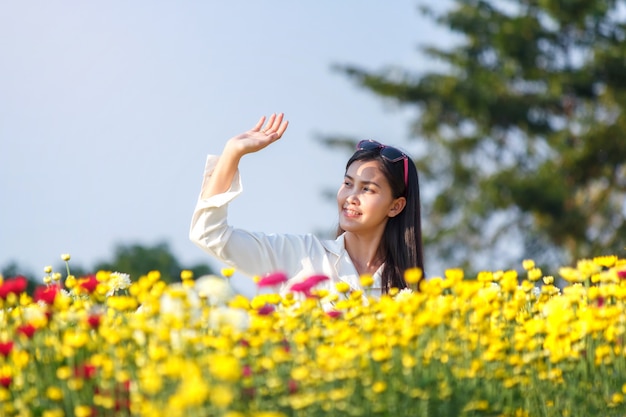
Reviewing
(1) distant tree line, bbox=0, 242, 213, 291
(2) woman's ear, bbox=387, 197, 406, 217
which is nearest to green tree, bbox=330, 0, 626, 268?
(1) distant tree line, bbox=0, 242, 213, 291

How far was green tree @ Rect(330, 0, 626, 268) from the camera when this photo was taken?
18031 mm

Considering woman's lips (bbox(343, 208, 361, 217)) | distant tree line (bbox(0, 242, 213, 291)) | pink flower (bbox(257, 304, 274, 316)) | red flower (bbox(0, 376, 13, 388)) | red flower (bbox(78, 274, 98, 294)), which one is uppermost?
woman's lips (bbox(343, 208, 361, 217))

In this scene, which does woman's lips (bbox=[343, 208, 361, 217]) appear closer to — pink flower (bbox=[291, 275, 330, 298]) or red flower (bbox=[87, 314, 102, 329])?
pink flower (bbox=[291, 275, 330, 298])

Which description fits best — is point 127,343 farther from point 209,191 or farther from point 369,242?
point 369,242

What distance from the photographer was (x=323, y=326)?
138 inches

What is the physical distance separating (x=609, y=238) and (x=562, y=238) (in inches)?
31.1

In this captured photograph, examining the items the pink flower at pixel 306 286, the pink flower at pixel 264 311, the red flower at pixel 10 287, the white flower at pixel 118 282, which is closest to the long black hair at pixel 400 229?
the white flower at pixel 118 282

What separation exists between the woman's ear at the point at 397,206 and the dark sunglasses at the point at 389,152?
7 cm

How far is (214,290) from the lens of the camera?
3.24m

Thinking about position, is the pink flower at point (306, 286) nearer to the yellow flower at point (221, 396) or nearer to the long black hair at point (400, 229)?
the yellow flower at point (221, 396)

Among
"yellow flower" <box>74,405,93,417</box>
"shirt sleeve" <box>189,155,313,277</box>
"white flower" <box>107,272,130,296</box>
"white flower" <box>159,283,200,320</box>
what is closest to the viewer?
"yellow flower" <box>74,405,93,417</box>

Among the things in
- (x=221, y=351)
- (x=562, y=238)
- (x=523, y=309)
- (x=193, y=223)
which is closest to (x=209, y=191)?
(x=193, y=223)

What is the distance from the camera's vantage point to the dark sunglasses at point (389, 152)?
5.08 meters

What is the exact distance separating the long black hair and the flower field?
4.53 ft
